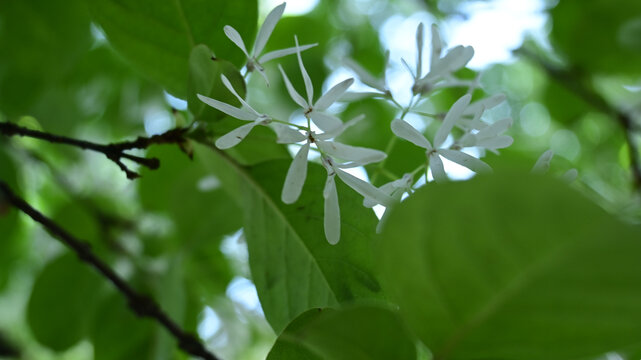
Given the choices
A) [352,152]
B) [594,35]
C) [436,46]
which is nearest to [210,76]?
[352,152]

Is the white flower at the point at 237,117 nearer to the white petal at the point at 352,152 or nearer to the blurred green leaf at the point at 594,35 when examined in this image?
the white petal at the point at 352,152

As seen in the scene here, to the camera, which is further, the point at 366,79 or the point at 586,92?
the point at 586,92

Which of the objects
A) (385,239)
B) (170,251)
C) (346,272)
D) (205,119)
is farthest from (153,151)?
(385,239)

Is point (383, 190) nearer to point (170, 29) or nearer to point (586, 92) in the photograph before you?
point (170, 29)

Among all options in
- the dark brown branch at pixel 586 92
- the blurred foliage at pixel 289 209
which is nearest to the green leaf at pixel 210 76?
the blurred foliage at pixel 289 209

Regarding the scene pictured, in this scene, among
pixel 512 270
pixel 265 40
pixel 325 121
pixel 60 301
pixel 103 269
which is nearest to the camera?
pixel 512 270

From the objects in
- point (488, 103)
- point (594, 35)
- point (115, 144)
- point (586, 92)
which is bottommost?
point (586, 92)
